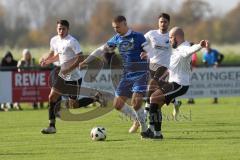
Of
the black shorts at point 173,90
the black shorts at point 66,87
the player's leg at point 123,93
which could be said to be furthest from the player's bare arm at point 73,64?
the black shorts at point 173,90

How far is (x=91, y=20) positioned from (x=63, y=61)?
7772cm

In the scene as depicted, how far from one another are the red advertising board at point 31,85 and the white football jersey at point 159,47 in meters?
11.2

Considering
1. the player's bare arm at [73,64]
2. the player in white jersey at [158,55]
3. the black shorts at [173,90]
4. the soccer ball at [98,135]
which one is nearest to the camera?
the soccer ball at [98,135]

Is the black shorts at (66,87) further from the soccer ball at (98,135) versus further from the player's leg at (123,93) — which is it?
the soccer ball at (98,135)

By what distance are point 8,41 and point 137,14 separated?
28394mm

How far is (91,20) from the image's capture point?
9450 centimetres

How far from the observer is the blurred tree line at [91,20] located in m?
87.0

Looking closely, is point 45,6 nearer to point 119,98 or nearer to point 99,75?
point 99,75

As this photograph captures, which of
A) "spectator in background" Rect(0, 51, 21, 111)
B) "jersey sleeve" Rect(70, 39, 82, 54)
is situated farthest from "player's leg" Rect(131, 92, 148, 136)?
"spectator in background" Rect(0, 51, 21, 111)

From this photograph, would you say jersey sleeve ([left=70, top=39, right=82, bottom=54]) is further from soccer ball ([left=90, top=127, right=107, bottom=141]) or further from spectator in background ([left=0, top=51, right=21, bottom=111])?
spectator in background ([left=0, top=51, right=21, bottom=111])

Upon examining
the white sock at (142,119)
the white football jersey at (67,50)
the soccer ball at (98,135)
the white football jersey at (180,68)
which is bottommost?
the soccer ball at (98,135)

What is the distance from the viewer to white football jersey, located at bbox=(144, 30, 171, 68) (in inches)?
674

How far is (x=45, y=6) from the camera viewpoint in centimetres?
10044

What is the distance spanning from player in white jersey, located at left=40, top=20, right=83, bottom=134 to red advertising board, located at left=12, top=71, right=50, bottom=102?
1056cm
